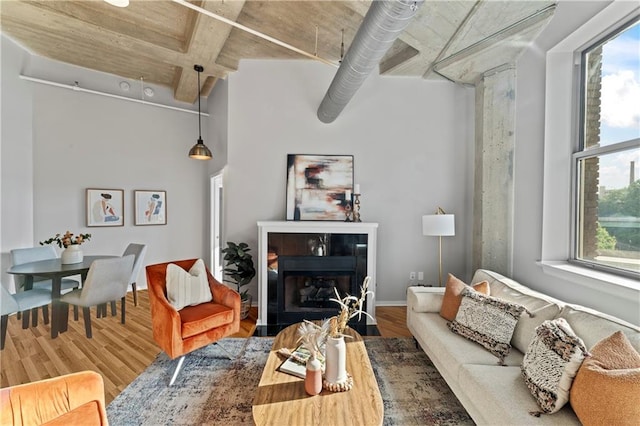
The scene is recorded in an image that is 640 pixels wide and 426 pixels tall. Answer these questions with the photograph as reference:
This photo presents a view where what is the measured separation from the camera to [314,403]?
1315mm

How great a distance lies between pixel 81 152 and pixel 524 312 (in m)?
5.81

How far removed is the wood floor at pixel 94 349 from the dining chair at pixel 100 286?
0.21m

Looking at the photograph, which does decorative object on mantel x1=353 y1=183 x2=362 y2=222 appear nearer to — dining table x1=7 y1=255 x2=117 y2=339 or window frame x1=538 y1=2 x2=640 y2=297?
window frame x1=538 y1=2 x2=640 y2=297

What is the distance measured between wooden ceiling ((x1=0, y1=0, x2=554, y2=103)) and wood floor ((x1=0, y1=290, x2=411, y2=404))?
10.3 feet

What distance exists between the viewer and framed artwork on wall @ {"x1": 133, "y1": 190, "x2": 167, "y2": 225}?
4.36m

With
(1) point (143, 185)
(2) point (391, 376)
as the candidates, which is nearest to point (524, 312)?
(2) point (391, 376)

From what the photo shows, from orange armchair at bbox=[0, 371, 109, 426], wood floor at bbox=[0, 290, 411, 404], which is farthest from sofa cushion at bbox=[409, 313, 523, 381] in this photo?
orange armchair at bbox=[0, 371, 109, 426]

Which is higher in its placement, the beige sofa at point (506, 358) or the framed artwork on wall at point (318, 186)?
the framed artwork on wall at point (318, 186)

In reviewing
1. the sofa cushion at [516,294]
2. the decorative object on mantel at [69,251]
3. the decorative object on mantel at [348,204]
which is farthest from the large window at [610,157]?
the decorative object on mantel at [69,251]

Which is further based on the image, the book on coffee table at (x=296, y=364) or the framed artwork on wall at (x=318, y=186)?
the framed artwork on wall at (x=318, y=186)

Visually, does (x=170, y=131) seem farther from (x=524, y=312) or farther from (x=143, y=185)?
(x=524, y=312)

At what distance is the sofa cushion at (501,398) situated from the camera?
1234 millimetres

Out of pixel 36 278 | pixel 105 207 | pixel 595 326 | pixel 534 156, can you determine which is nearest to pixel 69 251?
pixel 36 278

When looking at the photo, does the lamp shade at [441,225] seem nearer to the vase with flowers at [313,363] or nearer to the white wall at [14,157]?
the vase with flowers at [313,363]
